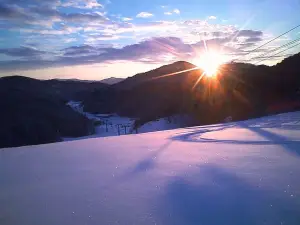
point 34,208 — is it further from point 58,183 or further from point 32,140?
point 32,140

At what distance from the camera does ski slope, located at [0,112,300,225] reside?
4.64 feet

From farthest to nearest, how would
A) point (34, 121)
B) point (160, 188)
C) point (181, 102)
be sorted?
point (34, 121) < point (181, 102) < point (160, 188)

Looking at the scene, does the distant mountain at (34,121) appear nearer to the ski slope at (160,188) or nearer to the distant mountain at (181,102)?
the distant mountain at (181,102)

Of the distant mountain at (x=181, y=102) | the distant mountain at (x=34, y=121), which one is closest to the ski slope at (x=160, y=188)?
the distant mountain at (x=181, y=102)

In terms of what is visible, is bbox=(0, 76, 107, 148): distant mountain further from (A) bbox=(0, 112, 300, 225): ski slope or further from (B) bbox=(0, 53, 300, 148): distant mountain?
(A) bbox=(0, 112, 300, 225): ski slope

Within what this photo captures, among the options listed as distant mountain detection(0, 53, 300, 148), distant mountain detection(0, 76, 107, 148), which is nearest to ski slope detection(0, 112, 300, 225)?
distant mountain detection(0, 53, 300, 148)

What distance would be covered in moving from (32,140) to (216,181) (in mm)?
31175

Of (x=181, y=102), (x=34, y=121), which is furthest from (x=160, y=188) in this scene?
(x=34, y=121)

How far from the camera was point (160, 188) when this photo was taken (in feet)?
6.01

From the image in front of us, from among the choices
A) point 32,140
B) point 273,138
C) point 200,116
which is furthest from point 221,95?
point 32,140

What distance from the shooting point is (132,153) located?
10.4 ft

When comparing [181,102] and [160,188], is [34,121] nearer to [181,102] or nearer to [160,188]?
[181,102]

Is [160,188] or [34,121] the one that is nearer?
[160,188]

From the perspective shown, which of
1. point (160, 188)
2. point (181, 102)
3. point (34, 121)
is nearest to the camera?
point (160, 188)
